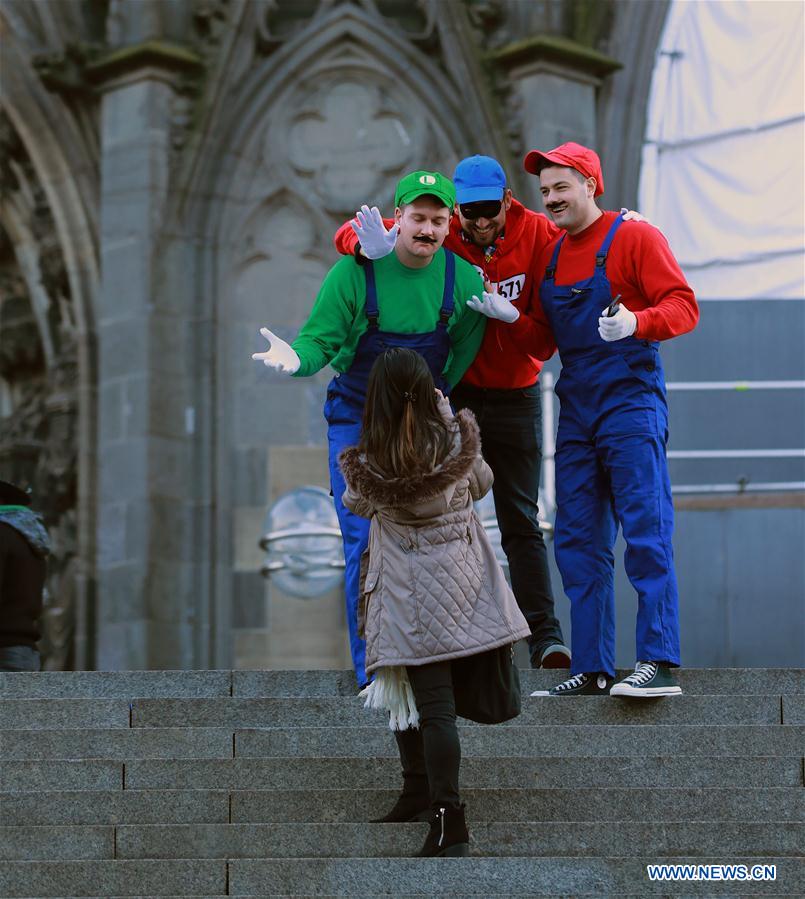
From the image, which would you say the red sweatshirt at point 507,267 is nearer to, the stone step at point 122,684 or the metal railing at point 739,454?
the stone step at point 122,684

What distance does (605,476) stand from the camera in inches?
282

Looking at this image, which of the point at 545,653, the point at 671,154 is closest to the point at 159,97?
the point at 671,154

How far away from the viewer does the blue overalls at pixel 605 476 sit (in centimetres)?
694

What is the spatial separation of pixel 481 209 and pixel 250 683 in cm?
187

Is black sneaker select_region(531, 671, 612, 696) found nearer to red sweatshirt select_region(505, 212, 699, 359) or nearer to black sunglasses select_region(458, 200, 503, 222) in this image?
red sweatshirt select_region(505, 212, 699, 359)

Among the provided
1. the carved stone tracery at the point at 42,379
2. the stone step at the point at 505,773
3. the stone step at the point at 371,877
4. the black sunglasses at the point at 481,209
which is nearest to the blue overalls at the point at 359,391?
the black sunglasses at the point at 481,209

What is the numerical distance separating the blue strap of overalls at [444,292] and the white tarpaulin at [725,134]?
24.7 feet

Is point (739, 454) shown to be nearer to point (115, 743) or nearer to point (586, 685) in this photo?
point (586, 685)

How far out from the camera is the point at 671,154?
46.9 feet

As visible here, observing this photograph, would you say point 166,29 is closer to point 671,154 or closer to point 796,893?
point 671,154

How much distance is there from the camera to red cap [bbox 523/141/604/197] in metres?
6.93

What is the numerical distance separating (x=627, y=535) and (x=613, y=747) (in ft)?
2.54

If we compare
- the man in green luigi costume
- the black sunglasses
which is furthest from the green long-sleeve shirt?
the black sunglasses

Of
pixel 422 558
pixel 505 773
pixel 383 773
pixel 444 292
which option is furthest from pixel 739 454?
pixel 422 558
